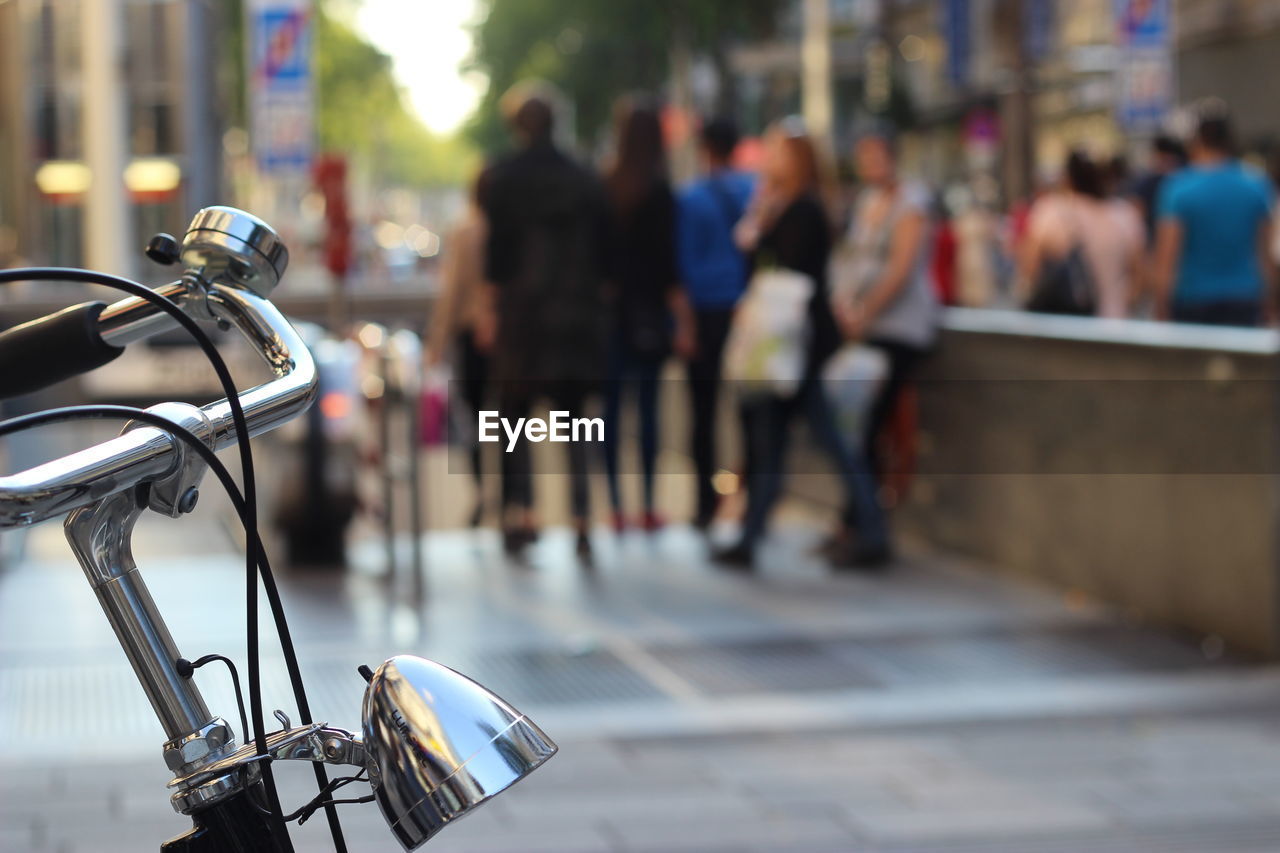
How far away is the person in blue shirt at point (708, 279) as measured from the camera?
8.52 meters

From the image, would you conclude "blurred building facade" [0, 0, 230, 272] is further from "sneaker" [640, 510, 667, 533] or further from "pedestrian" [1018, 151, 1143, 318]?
"pedestrian" [1018, 151, 1143, 318]

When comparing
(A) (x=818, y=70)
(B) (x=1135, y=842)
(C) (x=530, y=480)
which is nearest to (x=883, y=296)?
(C) (x=530, y=480)

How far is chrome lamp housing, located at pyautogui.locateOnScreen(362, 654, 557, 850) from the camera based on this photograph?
4.89ft

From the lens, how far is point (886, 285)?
26.5 feet

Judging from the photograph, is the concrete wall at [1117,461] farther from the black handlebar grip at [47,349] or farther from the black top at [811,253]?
the black handlebar grip at [47,349]

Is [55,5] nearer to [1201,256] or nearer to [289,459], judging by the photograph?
[289,459]

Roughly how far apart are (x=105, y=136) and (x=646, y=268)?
14.1 feet

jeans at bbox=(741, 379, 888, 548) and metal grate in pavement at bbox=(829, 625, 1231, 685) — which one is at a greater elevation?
jeans at bbox=(741, 379, 888, 548)

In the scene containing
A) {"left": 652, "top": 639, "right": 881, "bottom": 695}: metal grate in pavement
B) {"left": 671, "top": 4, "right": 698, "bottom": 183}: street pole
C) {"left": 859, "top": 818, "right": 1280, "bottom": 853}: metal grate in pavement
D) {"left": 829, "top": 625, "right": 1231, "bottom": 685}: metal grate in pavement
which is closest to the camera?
{"left": 859, "top": 818, "right": 1280, "bottom": 853}: metal grate in pavement

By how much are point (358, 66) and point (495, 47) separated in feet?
72.8

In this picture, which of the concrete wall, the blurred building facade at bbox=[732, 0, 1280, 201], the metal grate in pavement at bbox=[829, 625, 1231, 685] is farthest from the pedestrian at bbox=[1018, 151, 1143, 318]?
the metal grate in pavement at bbox=[829, 625, 1231, 685]

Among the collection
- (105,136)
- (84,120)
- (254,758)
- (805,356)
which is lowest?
(805,356)

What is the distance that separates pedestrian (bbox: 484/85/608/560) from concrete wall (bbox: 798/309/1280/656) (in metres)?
1.61

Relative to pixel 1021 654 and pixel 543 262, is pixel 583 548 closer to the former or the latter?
pixel 543 262
